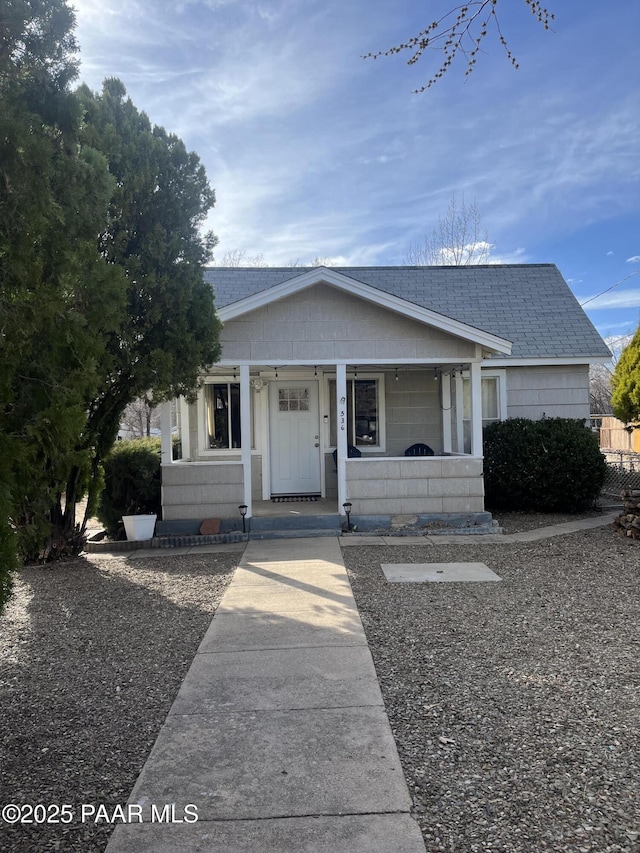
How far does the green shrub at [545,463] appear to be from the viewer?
10.9 meters

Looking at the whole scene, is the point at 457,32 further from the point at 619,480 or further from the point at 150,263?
the point at 619,480

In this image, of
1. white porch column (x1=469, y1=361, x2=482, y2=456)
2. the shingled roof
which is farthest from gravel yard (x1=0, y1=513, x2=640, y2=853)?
the shingled roof

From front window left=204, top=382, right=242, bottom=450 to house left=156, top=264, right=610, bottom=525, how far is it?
2 cm

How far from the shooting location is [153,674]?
4.34 m

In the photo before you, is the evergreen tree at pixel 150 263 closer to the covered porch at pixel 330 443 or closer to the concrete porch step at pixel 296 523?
the covered porch at pixel 330 443

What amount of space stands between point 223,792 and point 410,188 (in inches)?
679

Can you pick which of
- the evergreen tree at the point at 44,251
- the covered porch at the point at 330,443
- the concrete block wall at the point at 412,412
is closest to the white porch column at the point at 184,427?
the covered porch at the point at 330,443

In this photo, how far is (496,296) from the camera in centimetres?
1377

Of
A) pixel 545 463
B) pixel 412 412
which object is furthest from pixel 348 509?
pixel 545 463

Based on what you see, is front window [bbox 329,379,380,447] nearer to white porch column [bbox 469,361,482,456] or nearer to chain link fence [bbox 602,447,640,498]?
white porch column [bbox 469,361,482,456]

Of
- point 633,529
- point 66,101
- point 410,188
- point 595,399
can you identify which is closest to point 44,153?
point 66,101

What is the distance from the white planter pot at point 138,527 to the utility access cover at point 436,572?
3.93 metres

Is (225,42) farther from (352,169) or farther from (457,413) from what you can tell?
(352,169)

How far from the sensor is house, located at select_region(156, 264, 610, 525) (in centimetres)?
984
